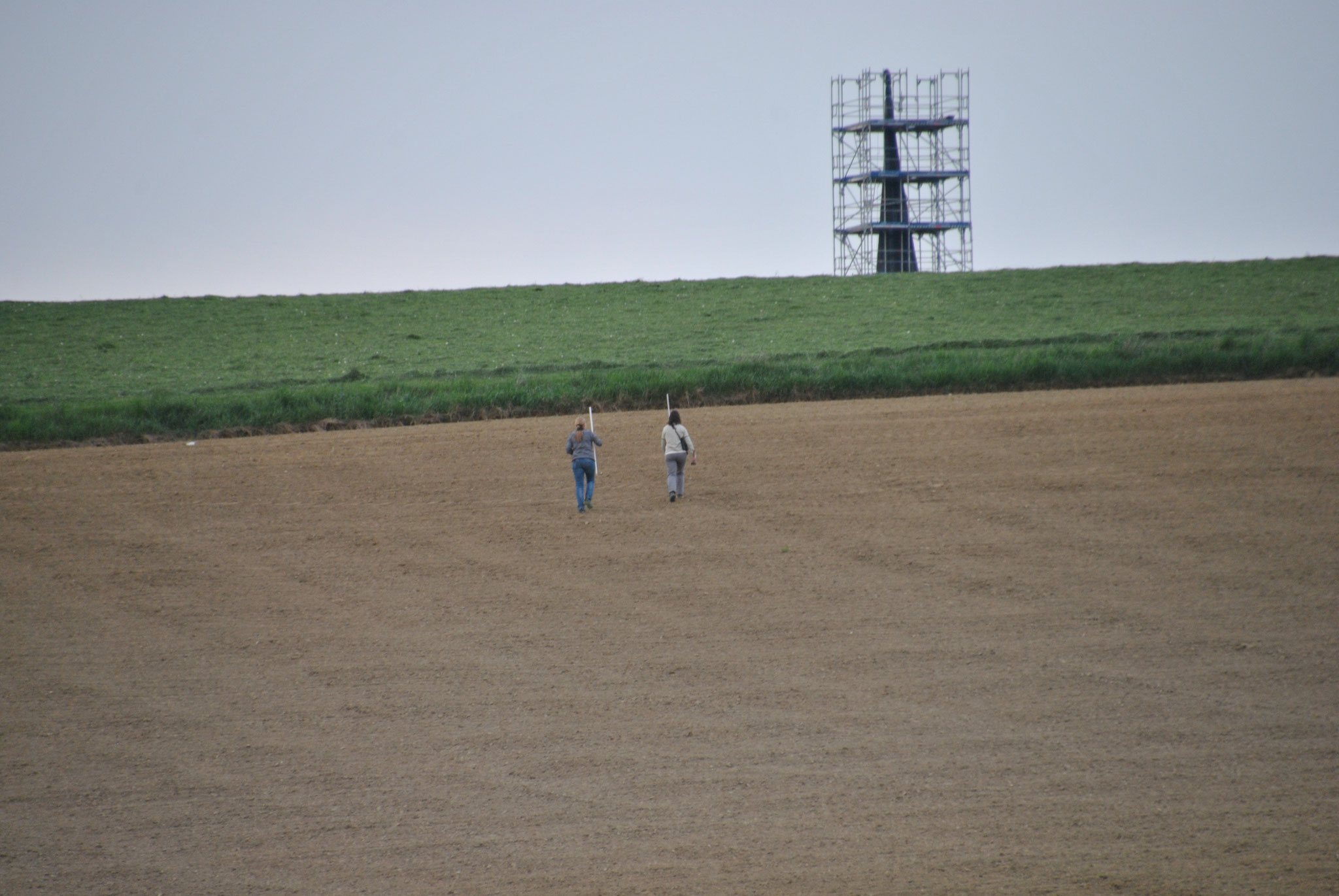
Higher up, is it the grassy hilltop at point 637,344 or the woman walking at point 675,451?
the grassy hilltop at point 637,344

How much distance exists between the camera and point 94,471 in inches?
858

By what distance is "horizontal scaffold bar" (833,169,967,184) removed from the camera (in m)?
61.7

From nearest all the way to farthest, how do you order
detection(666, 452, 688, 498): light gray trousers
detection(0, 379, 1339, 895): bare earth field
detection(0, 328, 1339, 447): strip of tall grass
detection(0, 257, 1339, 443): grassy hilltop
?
1. detection(0, 379, 1339, 895): bare earth field
2. detection(666, 452, 688, 498): light gray trousers
3. detection(0, 328, 1339, 447): strip of tall grass
4. detection(0, 257, 1339, 443): grassy hilltop

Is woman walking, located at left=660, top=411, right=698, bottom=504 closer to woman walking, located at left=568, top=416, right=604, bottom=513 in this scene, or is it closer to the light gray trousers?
the light gray trousers

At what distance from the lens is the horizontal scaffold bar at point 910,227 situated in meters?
61.5

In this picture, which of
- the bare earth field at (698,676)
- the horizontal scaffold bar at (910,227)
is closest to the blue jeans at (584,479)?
the bare earth field at (698,676)

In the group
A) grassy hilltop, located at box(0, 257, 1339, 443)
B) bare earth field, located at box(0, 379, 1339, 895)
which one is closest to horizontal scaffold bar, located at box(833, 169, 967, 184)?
grassy hilltop, located at box(0, 257, 1339, 443)

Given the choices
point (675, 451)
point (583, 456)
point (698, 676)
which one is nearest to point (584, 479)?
point (583, 456)

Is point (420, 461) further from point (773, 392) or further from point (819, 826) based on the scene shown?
point (819, 826)

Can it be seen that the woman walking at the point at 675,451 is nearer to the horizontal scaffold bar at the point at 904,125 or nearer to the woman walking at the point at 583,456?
the woman walking at the point at 583,456

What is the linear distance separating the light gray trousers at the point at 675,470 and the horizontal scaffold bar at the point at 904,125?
48.6 metres

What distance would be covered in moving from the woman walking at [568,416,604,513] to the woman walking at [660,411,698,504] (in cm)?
108

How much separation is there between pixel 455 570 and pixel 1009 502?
8.38m

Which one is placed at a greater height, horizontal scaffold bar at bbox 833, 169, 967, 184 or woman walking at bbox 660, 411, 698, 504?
horizontal scaffold bar at bbox 833, 169, 967, 184
